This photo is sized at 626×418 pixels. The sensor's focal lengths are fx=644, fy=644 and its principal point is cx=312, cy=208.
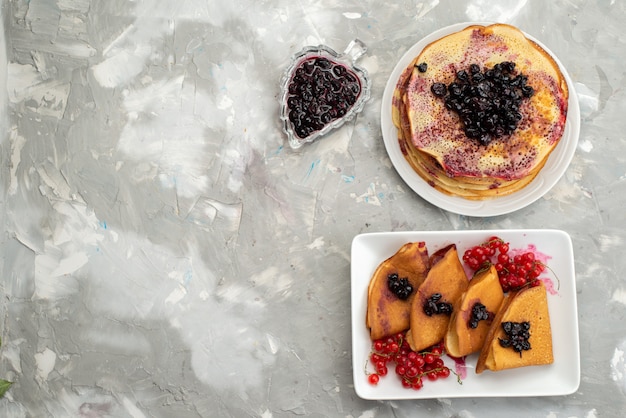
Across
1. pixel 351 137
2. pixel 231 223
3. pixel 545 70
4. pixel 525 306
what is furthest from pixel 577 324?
pixel 231 223

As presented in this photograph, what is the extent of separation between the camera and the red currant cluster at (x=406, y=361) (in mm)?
1889

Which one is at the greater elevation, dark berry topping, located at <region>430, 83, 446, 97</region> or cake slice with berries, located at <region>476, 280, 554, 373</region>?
dark berry topping, located at <region>430, 83, 446, 97</region>

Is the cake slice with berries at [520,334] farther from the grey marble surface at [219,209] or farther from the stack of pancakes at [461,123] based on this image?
the stack of pancakes at [461,123]

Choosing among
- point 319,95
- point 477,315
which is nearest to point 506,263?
point 477,315

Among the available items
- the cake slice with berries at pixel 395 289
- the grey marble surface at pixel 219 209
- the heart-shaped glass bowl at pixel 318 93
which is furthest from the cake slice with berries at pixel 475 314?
the heart-shaped glass bowl at pixel 318 93

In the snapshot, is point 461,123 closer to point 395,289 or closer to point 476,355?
point 395,289

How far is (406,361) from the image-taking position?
190 centimetres

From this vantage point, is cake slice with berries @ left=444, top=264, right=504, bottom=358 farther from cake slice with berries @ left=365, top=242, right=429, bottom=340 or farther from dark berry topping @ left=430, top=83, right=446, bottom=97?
dark berry topping @ left=430, top=83, right=446, bottom=97

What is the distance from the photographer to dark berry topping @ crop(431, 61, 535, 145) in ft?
6.04

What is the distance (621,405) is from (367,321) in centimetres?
86

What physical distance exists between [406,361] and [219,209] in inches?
30.2

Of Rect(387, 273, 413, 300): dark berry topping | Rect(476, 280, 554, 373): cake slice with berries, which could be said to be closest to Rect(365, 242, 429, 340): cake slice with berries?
Rect(387, 273, 413, 300): dark berry topping

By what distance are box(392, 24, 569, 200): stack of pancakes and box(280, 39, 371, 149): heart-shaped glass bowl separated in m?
0.18

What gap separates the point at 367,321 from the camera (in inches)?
76.0
